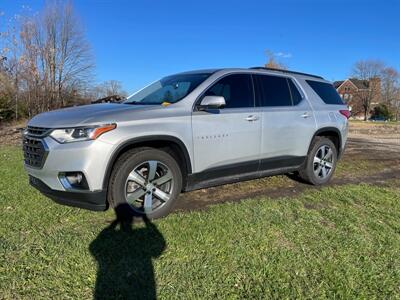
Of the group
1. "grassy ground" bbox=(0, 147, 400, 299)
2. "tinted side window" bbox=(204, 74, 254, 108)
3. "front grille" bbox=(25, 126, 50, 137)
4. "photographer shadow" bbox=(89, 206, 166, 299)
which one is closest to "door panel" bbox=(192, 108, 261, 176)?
"tinted side window" bbox=(204, 74, 254, 108)

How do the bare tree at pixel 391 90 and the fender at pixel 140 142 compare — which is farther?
the bare tree at pixel 391 90

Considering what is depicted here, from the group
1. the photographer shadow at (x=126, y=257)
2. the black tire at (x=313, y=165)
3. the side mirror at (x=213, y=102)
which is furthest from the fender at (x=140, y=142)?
the black tire at (x=313, y=165)

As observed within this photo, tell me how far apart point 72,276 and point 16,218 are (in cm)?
158

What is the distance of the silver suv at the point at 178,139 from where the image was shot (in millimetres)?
3664

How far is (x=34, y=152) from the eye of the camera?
3.89 m

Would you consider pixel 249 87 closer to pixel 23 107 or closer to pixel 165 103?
pixel 165 103

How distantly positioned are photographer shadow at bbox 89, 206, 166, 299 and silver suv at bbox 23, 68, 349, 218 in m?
0.24

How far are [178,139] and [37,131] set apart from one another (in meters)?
1.57

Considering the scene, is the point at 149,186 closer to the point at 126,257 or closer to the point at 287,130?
the point at 126,257

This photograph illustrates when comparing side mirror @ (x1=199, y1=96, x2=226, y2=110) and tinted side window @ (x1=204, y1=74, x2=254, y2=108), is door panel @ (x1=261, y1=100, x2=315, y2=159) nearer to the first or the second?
tinted side window @ (x1=204, y1=74, x2=254, y2=108)

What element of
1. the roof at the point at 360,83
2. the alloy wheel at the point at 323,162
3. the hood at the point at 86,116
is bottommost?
the alloy wheel at the point at 323,162

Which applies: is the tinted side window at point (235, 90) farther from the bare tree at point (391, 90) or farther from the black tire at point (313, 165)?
the bare tree at point (391, 90)

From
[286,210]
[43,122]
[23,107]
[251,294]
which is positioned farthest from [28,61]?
[251,294]

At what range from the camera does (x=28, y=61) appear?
698 inches
